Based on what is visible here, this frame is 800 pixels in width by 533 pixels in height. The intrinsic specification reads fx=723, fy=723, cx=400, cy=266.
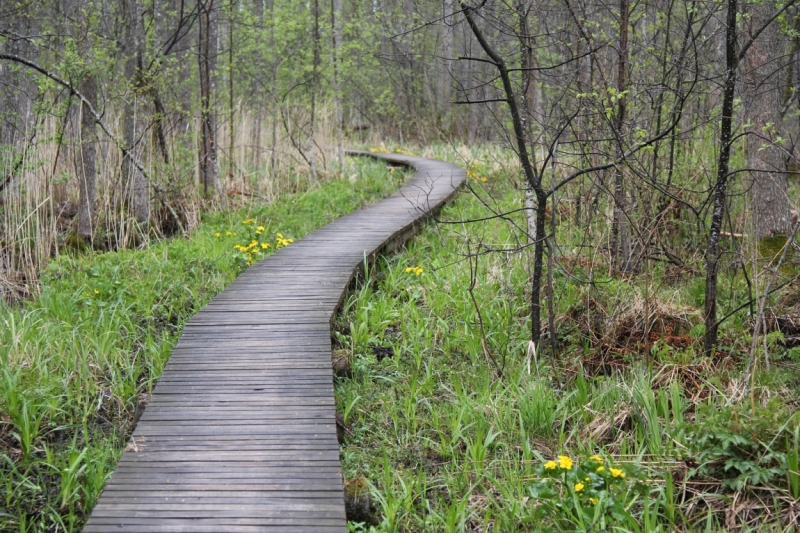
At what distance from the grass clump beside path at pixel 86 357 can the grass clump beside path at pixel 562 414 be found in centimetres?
137

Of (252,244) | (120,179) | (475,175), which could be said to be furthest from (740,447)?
(475,175)

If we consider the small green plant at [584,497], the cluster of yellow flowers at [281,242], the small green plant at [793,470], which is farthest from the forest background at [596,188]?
the cluster of yellow flowers at [281,242]

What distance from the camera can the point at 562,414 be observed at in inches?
174

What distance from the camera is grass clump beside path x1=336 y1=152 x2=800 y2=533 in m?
3.39

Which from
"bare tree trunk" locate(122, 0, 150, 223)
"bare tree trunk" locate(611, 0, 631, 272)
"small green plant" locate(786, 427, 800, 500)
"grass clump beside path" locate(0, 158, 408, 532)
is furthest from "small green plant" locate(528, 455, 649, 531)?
"bare tree trunk" locate(122, 0, 150, 223)

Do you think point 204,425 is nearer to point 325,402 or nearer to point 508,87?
point 325,402

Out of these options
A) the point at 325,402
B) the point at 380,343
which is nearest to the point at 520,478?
the point at 325,402

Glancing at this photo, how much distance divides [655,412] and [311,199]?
24.1ft

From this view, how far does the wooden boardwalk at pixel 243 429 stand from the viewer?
3.08 metres

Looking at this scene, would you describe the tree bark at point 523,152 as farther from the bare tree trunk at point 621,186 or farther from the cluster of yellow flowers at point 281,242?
the cluster of yellow flowers at point 281,242

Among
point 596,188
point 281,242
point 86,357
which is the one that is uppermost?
point 596,188

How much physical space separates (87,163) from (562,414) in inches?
245

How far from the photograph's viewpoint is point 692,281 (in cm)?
602

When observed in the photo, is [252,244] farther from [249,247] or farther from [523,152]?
[523,152]
